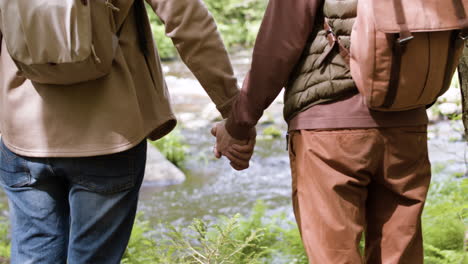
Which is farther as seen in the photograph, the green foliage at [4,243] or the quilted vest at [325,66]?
the green foliage at [4,243]

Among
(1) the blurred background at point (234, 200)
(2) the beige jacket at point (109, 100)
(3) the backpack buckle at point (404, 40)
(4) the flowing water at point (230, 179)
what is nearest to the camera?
(3) the backpack buckle at point (404, 40)

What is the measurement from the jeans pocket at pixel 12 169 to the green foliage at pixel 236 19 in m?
17.6

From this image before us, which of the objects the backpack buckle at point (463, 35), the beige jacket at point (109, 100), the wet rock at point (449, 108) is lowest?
the wet rock at point (449, 108)

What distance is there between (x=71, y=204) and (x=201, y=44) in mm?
764

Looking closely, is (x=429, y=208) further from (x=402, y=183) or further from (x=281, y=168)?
(x=281, y=168)

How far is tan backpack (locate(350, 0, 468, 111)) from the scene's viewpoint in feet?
6.17

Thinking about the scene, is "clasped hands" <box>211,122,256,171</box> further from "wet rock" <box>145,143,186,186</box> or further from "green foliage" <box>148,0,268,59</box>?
"green foliage" <box>148,0,268,59</box>

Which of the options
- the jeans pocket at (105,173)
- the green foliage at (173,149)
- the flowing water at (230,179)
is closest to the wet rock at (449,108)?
the flowing water at (230,179)

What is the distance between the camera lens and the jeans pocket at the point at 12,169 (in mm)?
2258

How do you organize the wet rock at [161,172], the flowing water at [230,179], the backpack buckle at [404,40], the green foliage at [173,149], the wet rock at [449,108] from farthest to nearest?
1. the wet rock at [449,108]
2. the green foliage at [173,149]
3. the wet rock at [161,172]
4. the flowing water at [230,179]
5. the backpack buckle at [404,40]

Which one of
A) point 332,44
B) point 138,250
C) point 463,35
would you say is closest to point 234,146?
point 332,44

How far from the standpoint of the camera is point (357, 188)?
6.99 ft

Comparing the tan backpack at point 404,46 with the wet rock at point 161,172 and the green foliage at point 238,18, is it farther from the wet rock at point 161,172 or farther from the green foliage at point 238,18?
the green foliage at point 238,18

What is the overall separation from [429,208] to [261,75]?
2607mm
